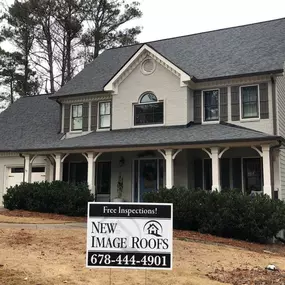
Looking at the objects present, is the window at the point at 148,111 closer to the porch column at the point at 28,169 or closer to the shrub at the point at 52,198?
the shrub at the point at 52,198

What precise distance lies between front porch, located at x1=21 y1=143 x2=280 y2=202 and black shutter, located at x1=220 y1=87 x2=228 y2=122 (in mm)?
1418

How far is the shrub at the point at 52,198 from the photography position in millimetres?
16219

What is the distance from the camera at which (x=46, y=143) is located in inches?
768

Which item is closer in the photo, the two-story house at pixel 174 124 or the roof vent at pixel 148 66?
the two-story house at pixel 174 124

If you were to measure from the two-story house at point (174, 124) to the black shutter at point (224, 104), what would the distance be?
0.04 meters

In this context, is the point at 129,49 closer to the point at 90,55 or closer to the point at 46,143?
the point at 46,143

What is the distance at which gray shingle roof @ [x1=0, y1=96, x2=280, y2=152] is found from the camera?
1468 cm

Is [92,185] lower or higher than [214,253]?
higher

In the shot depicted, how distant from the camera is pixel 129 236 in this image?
18.5 feet

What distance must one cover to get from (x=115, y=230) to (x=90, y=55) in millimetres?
32438

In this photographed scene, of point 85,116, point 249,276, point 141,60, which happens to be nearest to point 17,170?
point 85,116

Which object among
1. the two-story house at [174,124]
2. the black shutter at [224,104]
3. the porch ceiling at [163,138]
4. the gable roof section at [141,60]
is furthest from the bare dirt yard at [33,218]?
the black shutter at [224,104]

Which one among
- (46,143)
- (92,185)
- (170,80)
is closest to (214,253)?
(92,185)

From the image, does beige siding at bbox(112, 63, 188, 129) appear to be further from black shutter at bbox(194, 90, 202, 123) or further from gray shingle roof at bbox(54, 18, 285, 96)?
gray shingle roof at bbox(54, 18, 285, 96)
